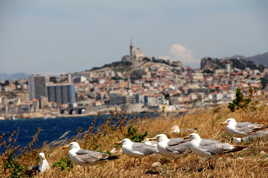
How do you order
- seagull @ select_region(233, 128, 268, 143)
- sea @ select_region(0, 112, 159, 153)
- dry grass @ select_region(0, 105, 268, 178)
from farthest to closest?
sea @ select_region(0, 112, 159, 153) < seagull @ select_region(233, 128, 268, 143) < dry grass @ select_region(0, 105, 268, 178)

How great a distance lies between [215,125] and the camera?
977 cm

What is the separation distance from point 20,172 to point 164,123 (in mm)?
4983

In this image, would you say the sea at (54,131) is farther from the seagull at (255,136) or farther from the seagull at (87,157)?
the seagull at (255,136)

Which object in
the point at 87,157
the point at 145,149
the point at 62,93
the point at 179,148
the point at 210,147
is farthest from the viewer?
the point at 62,93

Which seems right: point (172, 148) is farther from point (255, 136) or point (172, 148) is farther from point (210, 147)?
point (255, 136)

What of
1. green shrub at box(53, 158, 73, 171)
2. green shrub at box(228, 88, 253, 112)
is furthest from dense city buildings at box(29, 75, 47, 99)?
green shrub at box(53, 158, 73, 171)

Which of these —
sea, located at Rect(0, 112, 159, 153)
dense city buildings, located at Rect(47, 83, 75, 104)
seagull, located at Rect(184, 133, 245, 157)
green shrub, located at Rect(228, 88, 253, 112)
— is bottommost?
dense city buildings, located at Rect(47, 83, 75, 104)

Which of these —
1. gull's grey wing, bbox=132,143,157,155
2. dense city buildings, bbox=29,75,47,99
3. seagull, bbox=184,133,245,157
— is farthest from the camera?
dense city buildings, bbox=29,75,47,99

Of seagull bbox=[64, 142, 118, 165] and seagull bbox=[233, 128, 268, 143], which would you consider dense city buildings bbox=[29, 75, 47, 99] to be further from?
seagull bbox=[64, 142, 118, 165]

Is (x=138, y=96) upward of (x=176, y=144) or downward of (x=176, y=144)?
downward

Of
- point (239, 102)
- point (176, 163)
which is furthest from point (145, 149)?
point (239, 102)

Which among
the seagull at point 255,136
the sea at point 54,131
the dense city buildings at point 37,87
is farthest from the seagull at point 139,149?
the dense city buildings at point 37,87

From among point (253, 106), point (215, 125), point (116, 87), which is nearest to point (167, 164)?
point (215, 125)

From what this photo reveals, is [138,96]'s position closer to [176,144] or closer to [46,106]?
[46,106]
